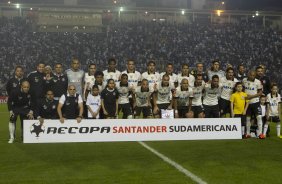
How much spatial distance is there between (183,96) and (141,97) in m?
1.21

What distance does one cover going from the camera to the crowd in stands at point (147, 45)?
38.8 meters

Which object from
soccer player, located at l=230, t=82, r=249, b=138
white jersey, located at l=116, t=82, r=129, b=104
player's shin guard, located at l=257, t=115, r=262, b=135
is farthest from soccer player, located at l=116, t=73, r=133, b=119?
player's shin guard, located at l=257, t=115, r=262, b=135

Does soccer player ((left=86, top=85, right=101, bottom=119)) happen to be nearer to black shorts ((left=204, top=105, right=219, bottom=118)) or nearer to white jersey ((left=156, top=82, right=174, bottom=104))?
white jersey ((left=156, top=82, right=174, bottom=104))

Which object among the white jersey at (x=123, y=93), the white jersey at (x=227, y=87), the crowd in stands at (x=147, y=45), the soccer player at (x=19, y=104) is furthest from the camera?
the crowd in stands at (x=147, y=45)

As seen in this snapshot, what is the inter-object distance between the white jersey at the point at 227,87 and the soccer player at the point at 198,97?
0.60 metres

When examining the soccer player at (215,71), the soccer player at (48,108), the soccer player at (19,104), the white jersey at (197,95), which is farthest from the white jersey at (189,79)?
the soccer player at (19,104)

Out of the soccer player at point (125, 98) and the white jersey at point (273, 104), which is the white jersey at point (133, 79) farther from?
the white jersey at point (273, 104)

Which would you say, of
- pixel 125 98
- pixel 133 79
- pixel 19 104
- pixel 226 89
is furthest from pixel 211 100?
pixel 19 104

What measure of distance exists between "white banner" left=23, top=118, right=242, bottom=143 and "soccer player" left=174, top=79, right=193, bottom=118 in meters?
1.23

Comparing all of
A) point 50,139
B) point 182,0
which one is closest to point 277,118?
point 50,139

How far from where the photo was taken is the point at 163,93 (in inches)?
454

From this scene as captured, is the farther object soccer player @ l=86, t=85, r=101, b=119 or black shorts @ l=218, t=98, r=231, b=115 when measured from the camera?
black shorts @ l=218, t=98, r=231, b=115

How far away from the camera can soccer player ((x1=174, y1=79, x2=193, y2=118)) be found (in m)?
11.5

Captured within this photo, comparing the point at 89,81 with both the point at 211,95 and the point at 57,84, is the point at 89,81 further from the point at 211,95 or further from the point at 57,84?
the point at 211,95
